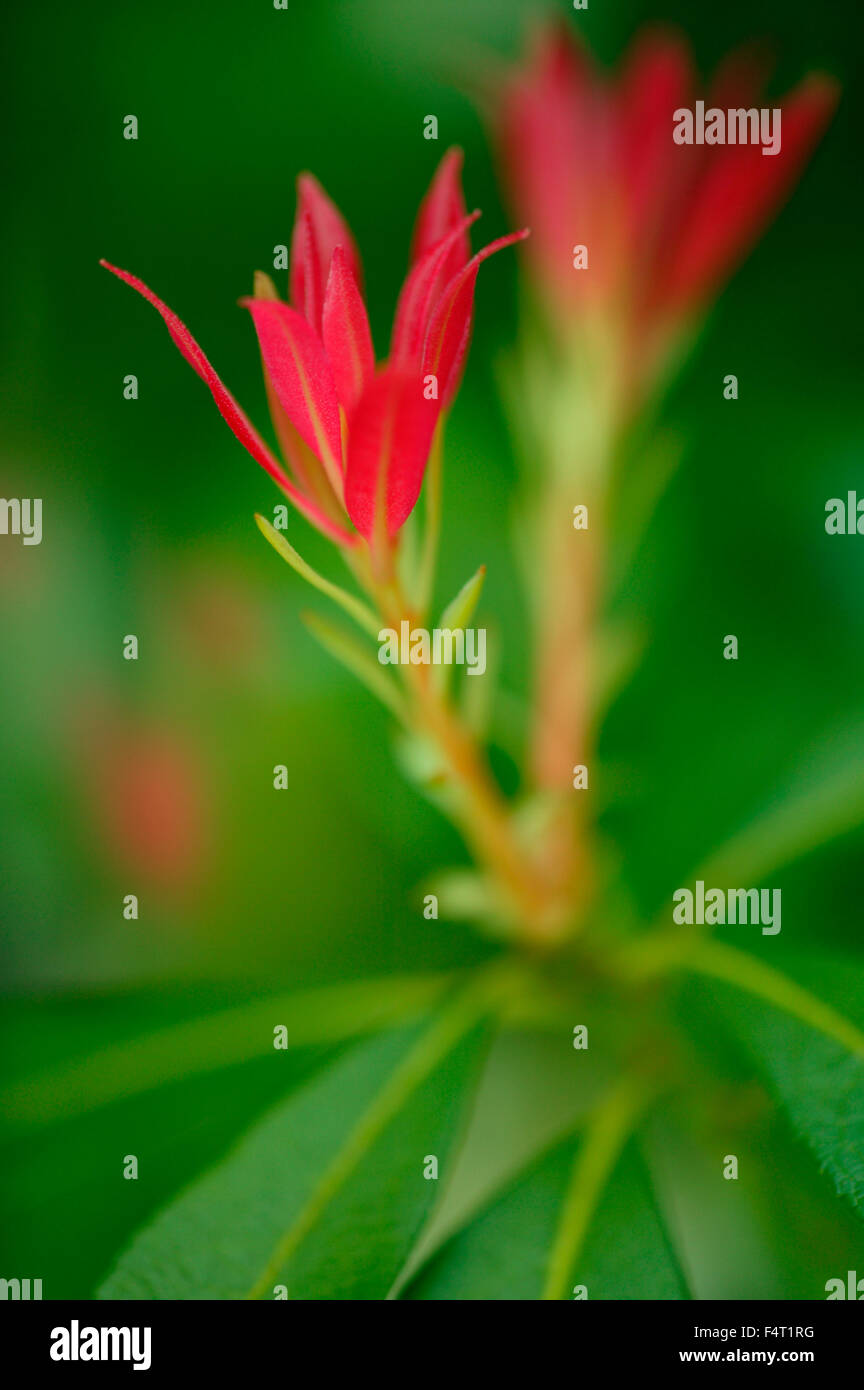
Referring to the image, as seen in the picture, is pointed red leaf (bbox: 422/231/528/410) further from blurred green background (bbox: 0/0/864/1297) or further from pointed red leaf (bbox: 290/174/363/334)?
blurred green background (bbox: 0/0/864/1297)

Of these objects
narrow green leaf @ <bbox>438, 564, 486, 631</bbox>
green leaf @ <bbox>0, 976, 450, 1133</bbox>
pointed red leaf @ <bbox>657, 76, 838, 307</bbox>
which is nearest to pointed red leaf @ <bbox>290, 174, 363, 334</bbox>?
narrow green leaf @ <bbox>438, 564, 486, 631</bbox>

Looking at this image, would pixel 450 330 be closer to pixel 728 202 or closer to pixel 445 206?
pixel 445 206

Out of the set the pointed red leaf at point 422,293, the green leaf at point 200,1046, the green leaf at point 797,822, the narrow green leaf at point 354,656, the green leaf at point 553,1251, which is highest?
the pointed red leaf at point 422,293

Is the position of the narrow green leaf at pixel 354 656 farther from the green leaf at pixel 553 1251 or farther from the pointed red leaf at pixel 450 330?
the green leaf at pixel 553 1251

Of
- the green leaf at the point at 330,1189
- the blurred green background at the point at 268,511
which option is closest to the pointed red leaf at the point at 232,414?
the green leaf at the point at 330,1189

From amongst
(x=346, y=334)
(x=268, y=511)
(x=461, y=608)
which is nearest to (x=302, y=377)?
(x=346, y=334)
